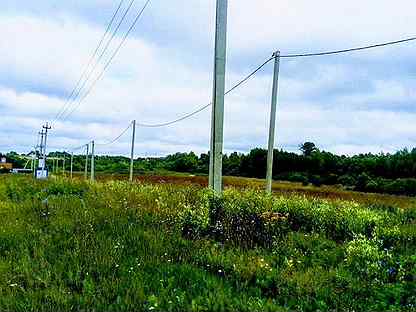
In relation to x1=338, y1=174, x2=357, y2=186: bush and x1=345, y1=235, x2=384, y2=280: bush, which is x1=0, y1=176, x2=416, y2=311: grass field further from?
x1=338, y1=174, x2=357, y2=186: bush

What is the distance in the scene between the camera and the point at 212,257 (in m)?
5.73

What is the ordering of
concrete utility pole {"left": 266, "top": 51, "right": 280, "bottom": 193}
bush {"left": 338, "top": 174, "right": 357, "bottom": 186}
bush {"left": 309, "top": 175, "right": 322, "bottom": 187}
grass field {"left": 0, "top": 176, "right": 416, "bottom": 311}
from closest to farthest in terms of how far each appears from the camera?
grass field {"left": 0, "top": 176, "right": 416, "bottom": 311} → concrete utility pole {"left": 266, "top": 51, "right": 280, "bottom": 193} → bush {"left": 309, "top": 175, "right": 322, "bottom": 187} → bush {"left": 338, "top": 174, "right": 357, "bottom": 186}

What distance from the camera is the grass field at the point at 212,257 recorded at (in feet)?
15.0

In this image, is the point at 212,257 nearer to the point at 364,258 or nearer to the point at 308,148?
the point at 364,258

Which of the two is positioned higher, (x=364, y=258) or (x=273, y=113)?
(x=273, y=113)

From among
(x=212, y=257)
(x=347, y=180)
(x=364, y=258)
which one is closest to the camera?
(x=364, y=258)

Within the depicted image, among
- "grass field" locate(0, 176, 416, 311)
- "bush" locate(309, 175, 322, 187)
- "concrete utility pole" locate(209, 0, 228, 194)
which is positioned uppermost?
"concrete utility pole" locate(209, 0, 228, 194)

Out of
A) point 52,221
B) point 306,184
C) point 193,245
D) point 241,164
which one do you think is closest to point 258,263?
point 193,245

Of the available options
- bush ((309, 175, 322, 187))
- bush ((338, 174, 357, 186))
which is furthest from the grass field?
bush ((338, 174, 357, 186))

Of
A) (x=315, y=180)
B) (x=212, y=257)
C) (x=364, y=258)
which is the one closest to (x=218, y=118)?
(x=212, y=257)

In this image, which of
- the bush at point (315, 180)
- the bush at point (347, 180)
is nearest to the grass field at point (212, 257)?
the bush at point (315, 180)

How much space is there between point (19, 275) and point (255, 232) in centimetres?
346

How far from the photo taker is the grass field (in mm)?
4570

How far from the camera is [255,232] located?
22.5 ft
